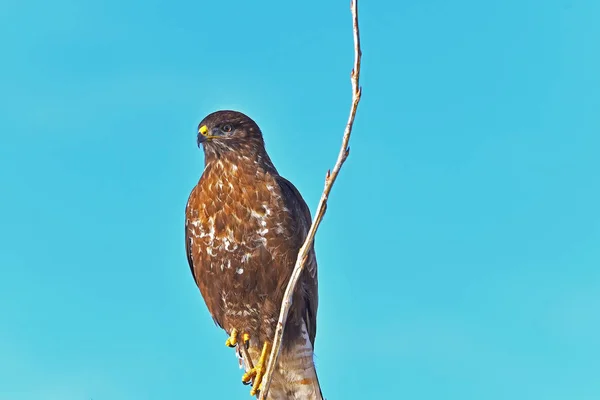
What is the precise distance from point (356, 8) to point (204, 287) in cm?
437

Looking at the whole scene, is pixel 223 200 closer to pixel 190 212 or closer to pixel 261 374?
pixel 190 212

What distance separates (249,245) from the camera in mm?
8148

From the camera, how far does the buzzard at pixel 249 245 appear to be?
322 inches

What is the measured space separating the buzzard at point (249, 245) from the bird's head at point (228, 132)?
0.01 m

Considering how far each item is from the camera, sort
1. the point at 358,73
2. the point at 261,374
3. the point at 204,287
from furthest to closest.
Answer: the point at 204,287, the point at 261,374, the point at 358,73

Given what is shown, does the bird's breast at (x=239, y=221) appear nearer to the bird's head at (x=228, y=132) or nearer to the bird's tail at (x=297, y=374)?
the bird's head at (x=228, y=132)

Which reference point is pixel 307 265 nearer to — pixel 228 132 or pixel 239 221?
pixel 239 221

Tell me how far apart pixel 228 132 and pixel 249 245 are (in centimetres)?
132

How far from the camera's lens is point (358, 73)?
15.8ft

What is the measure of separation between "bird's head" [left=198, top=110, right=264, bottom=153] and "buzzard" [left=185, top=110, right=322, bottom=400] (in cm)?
1

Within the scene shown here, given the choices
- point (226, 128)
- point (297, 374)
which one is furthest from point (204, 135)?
point (297, 374)

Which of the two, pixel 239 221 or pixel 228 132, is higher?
pixel 228 132

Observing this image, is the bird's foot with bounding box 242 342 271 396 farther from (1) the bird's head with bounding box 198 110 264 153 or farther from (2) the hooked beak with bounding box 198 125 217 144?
(2) the hooked beak with bounding box 198 125 217 144

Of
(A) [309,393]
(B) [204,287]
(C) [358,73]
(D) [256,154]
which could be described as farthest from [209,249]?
(C) [358,73]
